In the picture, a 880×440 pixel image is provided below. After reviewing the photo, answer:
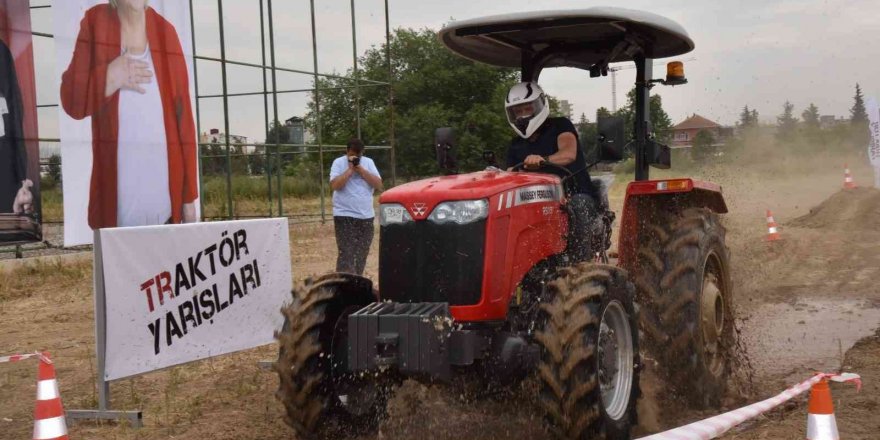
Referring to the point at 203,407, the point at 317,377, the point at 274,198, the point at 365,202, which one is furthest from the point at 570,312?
the point at 274,198

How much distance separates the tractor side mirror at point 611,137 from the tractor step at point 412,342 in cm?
156

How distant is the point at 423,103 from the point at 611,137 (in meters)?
35.7

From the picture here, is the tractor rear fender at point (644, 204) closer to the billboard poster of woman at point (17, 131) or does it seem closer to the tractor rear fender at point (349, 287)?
the tractor rear fender at point (349, 287)

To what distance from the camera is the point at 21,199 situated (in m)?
10.7

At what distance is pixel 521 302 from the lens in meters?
5.14

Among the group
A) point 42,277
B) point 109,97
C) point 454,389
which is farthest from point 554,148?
point 42,277

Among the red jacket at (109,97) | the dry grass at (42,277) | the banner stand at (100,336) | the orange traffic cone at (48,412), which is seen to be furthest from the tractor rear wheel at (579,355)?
the dry grass at (42,277)

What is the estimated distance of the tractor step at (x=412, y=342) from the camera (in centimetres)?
466

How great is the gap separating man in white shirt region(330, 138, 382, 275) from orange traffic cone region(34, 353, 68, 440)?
4997 mm

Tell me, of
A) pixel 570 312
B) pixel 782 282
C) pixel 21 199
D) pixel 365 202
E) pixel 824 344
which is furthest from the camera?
pixel 782 282

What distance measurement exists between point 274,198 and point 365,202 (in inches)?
706

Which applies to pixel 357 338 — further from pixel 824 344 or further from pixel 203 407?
pixel 824 344

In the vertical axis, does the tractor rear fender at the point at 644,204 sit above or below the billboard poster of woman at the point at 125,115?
below

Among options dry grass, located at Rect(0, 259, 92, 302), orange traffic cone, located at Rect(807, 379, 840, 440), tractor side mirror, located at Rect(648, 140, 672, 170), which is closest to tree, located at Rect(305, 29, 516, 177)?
dry grass, located at Rect(0, 259, 92, 302)
